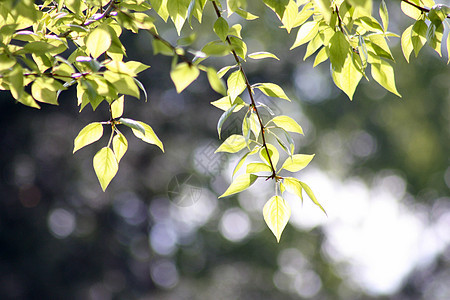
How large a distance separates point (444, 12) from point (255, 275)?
6.43m

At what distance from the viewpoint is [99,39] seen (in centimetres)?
61

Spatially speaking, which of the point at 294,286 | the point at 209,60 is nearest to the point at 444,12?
the point at 209,60

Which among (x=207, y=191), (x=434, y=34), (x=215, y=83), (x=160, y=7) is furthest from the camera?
(x=207, y=191)

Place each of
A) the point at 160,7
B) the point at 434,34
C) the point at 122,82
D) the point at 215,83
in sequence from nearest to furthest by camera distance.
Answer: the point at 215,83 → the point at 122,82 → the point at 434,34 → the point at 160,7

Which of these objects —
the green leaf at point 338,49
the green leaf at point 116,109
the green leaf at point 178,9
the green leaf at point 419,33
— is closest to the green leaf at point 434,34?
the green leaf at point 419,33

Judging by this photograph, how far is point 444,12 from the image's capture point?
707mm

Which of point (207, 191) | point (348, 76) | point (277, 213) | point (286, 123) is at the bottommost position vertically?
point (207, 191)

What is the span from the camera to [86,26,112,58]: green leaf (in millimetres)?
607

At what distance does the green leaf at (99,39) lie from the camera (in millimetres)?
607

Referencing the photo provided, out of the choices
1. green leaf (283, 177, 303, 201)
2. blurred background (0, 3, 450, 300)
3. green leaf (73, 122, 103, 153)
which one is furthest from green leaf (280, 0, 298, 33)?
blurred background (0, 3, 450, 300)

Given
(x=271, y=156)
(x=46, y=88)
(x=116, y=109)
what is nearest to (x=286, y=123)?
(x=271, y=156)

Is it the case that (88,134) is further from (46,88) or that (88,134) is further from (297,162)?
(297,162)

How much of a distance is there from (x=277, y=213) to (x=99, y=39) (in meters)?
0.39

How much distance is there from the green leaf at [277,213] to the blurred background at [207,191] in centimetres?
394
